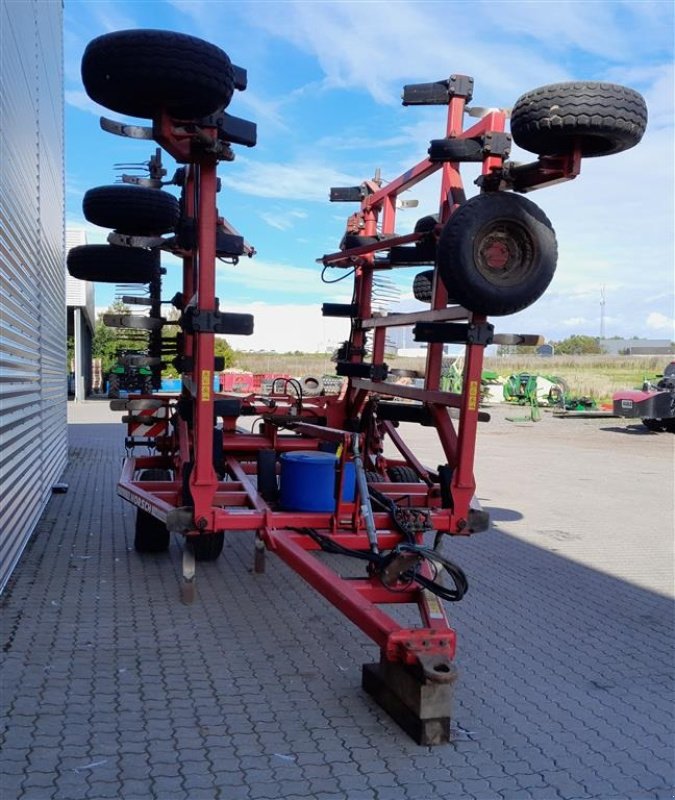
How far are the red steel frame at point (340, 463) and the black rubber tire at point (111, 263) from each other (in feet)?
1.26

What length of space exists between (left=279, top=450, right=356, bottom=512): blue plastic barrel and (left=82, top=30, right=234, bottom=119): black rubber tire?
2.24m

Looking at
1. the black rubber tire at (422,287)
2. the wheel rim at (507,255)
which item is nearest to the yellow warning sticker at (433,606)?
the wheel rim at (507,255)

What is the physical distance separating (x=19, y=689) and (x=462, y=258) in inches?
132

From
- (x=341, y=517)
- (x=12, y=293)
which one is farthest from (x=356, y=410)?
(x=12, y=293)

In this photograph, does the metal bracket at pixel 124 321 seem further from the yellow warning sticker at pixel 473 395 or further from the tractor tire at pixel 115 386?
the yellow warning sticker at pixel 473 395

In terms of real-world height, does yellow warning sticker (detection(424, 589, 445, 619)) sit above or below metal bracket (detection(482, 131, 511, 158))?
below

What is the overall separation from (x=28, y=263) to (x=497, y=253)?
4.38 m

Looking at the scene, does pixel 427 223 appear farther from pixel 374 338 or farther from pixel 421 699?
pixel 421 699

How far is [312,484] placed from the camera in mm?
4996

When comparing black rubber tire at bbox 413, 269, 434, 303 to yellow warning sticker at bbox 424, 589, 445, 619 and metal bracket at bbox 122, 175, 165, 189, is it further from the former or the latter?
yellow warning sticker at bbox 424, 589, 445, 619

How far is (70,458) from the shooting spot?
1270 cm

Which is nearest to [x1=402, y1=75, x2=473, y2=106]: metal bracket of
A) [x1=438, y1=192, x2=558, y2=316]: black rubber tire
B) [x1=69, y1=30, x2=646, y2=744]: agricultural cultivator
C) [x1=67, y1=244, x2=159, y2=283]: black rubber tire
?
[x1=69, y1=30, x2=646, y2=744]: agricultural cultivator

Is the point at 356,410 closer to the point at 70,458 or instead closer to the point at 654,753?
the point at 654,753

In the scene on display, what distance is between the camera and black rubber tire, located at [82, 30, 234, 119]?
3963 millimetres
